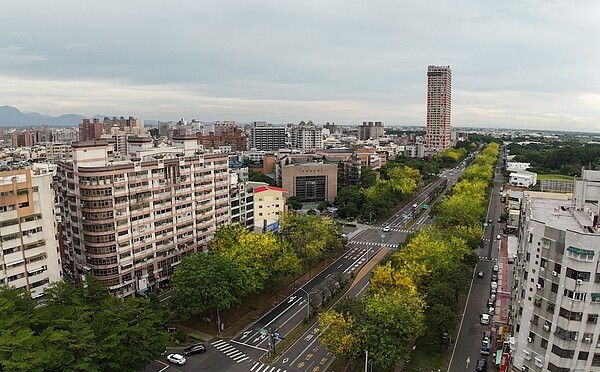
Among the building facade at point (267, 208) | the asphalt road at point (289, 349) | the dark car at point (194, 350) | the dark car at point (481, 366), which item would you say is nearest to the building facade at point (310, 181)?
the building facade at point (267, 208)

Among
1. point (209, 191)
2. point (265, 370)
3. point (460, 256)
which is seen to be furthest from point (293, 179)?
point (265, 370)

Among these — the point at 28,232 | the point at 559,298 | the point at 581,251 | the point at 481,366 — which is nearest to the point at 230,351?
the point at 28,232

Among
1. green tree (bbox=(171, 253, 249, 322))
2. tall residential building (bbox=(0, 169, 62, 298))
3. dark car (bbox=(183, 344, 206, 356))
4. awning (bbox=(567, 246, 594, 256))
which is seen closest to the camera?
awning (bbox=(567, 246, 594, 256))

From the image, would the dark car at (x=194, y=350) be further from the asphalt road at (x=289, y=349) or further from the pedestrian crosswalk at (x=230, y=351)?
the pedestrian crosswalk at (x=230, y=351)

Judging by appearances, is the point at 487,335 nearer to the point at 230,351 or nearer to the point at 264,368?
the point at 264,368

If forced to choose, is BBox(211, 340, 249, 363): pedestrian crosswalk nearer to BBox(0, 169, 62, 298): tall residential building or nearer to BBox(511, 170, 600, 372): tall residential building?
BBox(0, 169, 62, 298): tall residential building

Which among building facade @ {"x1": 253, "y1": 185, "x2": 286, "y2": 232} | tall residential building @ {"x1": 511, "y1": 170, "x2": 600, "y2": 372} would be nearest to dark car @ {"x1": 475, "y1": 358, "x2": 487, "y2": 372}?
tall residential building @ {"x1": 511, "y1": 170, "x2": 600, "y2": 372}

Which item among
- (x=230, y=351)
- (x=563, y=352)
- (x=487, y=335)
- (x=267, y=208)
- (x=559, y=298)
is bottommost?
(x=230, y=351)
